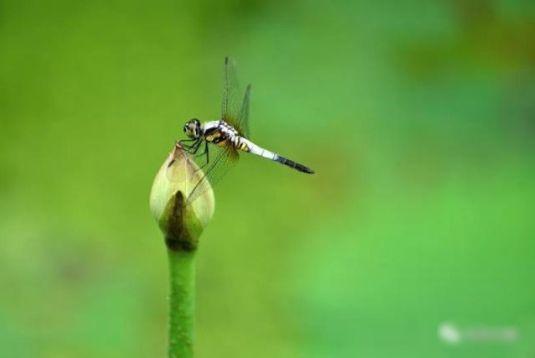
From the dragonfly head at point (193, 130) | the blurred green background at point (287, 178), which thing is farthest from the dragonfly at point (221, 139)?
the blurred green background at point (287, 178)

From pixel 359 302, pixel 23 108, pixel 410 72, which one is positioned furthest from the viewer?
pixel 410 72

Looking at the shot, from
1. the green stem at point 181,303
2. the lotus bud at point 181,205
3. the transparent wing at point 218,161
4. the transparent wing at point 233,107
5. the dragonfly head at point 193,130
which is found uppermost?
the transparent wing at point 233,107

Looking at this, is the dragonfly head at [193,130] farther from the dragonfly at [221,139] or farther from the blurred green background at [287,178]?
the blurred green background at [287,178]

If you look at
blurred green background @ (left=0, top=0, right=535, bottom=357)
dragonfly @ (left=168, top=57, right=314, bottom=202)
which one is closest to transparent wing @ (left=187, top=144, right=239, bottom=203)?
dragonfly @ (left=168, top=57, right=314, bottom=202)

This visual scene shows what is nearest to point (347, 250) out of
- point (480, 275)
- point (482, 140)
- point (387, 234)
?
point (387, 234)

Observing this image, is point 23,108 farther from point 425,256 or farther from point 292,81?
point 425,256

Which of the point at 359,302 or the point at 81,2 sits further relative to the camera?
the point at 81,2

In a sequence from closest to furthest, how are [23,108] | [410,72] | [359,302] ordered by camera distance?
[359,302], [23,108], [410,72]

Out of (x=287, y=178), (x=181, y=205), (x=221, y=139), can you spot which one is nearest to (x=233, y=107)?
(x=221, y=139)
